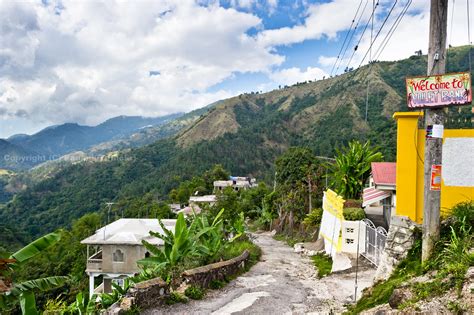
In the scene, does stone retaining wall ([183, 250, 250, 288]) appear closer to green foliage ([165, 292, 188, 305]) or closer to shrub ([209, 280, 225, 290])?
shrub ([209, 280, 225, 290])

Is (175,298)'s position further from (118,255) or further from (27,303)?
(118,255)

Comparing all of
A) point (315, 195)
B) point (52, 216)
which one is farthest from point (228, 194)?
point (52, 216)

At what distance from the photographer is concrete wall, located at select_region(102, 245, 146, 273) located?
24516 mm

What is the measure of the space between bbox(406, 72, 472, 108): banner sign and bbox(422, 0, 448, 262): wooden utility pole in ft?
0.56

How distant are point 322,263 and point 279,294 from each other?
18.0 feet

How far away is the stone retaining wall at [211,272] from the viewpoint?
9.96 m

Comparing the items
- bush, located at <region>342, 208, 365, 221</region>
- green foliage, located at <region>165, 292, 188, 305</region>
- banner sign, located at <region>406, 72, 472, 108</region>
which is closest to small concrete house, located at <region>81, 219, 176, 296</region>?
bush, located at <region>342, 208, 365, 221</region>

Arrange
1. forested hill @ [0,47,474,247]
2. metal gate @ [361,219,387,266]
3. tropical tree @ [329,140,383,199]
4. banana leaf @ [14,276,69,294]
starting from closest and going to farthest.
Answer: banana leaf @ [14,276,69,294]
metal gate @ [361,219,387,266]
tropical tree @ [329,140,383,199]
forested hill @ [0,47,474,247]

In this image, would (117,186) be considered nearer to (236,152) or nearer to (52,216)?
(52,216)

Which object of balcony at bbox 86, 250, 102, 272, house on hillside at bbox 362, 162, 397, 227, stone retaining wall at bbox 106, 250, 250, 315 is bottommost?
balcony at bbox 86, 250, 102, 272

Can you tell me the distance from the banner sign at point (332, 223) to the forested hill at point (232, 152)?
214ft

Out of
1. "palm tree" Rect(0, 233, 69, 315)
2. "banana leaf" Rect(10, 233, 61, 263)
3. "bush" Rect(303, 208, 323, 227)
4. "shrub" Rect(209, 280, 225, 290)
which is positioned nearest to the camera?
"palm tree" Rect(0, 233, 69, 315)

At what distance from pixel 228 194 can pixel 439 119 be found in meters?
23.5

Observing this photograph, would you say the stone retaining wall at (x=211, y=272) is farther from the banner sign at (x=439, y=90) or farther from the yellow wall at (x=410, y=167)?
the banner sign at (x=439, y=90)
